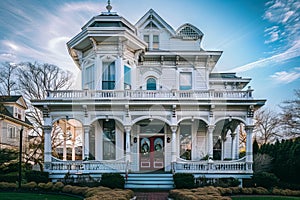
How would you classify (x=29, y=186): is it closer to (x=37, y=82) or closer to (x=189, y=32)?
(x=189, y=32)

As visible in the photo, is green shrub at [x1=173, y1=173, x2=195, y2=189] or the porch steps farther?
the porch steps

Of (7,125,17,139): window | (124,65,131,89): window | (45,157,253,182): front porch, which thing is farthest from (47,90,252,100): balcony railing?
(7,125,17,139): window

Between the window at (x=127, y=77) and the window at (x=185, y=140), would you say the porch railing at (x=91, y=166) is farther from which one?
the window at (x=127, y=77)

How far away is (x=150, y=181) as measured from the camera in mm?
15922

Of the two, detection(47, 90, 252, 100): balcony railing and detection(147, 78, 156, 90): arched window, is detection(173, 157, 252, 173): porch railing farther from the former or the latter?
detection(147, 78, 156, 90): arched window

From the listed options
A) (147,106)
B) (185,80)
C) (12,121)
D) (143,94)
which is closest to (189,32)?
(185,80)

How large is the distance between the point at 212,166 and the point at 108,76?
27.6 ft

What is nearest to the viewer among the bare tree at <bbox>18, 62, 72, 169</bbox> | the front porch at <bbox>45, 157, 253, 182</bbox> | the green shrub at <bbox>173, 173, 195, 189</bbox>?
the green shrub at <bbox>173, 173, 195, 189</bbox>

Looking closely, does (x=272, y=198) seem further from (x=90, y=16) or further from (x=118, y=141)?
(x=90, y=16)

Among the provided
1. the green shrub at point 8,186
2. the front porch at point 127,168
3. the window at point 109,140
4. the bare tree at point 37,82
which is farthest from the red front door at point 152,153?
the bare tree at point 37,82

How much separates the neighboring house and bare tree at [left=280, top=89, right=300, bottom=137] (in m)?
29.7

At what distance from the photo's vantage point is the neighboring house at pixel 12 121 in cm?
2912

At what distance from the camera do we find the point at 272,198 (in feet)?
42.9

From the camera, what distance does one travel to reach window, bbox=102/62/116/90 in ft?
61.0
